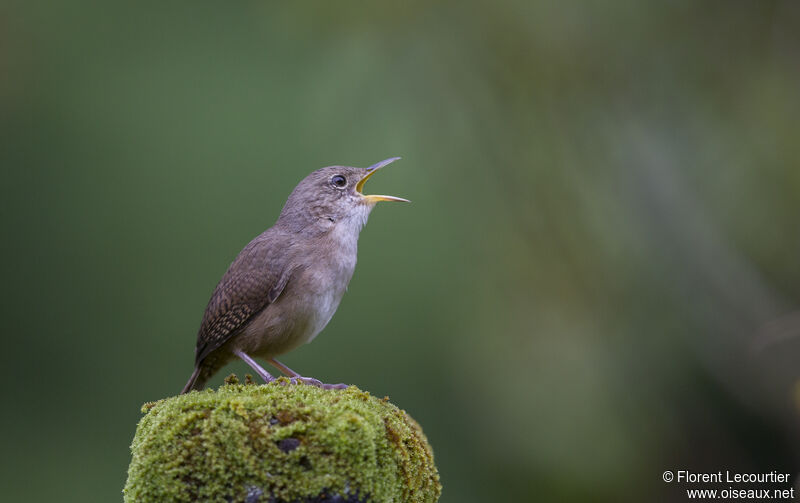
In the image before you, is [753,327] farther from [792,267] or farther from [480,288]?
[480,288]

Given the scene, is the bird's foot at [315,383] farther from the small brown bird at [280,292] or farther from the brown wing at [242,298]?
the brown wing at [242,298]

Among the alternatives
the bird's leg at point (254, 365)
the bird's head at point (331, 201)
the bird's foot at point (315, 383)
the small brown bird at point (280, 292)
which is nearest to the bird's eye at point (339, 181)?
the bird's head at point (331, 201)

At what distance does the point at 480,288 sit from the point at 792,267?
221cm

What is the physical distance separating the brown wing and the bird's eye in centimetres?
46

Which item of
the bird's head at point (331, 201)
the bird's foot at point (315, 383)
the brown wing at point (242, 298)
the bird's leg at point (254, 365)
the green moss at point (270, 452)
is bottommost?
the green moss at point (270, 452)

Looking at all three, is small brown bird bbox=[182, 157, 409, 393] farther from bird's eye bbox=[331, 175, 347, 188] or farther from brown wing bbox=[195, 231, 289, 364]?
bird's eye bbox=[331, 175, 347, 188]

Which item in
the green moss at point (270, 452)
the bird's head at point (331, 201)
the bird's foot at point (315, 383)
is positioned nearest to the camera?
the green moss at point (270, 452)

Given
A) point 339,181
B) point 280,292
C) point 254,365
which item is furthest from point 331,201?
point 254,365

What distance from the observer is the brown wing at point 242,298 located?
3.46 m

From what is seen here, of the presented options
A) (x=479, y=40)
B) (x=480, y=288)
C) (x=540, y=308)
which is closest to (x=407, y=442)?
(x=479, y=40)

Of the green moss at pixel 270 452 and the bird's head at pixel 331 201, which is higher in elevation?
the bird's head at pixel 331 201

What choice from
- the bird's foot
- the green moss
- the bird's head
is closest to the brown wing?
the bird's head

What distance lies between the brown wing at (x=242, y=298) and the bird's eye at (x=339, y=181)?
46 cm

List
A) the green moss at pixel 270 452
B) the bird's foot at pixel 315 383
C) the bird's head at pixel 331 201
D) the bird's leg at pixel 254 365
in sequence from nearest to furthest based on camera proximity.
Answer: the green moss at pixel 270 452
the bird's foot at pixel 315 383
the bird's leg at pixel 254 365
the bird's head at pixel 331 201
